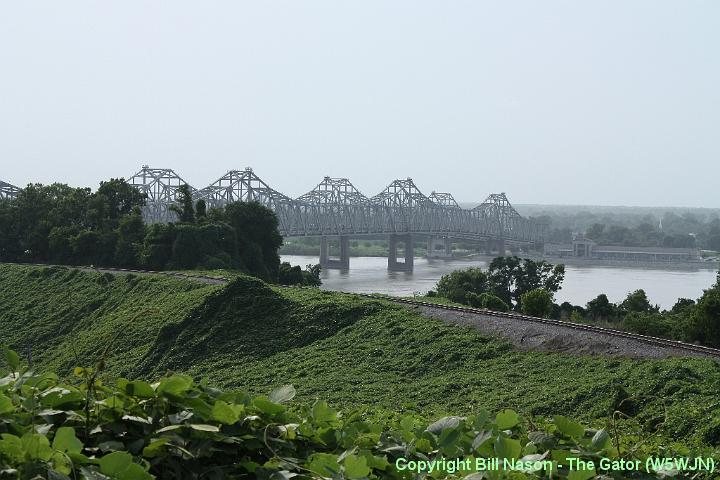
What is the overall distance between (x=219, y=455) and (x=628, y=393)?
962 cm

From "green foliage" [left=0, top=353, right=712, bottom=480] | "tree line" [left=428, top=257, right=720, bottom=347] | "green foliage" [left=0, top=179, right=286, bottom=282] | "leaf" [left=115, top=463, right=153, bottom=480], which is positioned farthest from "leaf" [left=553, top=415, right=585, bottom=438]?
"green foliage" [left=0, top=179, right=286, bottom=282]

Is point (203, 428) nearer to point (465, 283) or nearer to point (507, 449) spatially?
point (507, 449)

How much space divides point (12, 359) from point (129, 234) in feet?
101

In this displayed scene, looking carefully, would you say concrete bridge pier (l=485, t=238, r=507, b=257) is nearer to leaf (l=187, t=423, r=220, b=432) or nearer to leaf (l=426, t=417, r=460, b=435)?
leaf (l=426, t=417, r=460, b=435)

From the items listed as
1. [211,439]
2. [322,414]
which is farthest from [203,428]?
[322,414]

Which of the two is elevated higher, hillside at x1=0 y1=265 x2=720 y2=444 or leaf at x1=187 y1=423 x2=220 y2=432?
leaf at x1=187 y1=423 x2=220 y2=432

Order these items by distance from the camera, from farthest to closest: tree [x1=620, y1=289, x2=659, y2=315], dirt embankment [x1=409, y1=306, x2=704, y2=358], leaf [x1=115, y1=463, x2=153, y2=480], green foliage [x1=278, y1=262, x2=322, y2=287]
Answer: green foliage [x1=278, y1=262, x2=322, y2=287], tree [x1=620, y1=289, x2=659, y2=315], dirt embankment [x1=409, y1=306, x2=704, y2=358], leaf [x1=115, y1=463, x2=153, y2=480]

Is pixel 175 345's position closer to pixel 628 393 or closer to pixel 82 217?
pixel 628 393

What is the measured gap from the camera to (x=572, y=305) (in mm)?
32750

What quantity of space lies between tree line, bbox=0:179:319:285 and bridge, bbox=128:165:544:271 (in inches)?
418

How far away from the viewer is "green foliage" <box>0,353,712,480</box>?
2146mm

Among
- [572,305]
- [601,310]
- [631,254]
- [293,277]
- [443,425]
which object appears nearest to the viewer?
[443,425]

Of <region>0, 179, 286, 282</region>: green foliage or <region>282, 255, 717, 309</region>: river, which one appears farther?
<region>282, 255, 717, 309</region>: river

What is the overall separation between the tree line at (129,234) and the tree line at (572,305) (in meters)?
7.02
